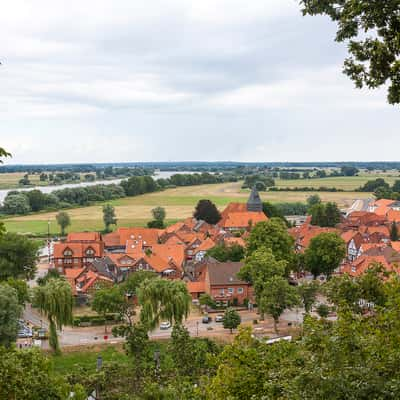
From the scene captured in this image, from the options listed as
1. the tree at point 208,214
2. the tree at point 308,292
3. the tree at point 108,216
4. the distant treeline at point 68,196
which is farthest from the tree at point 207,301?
the distant treeline at point 68,196

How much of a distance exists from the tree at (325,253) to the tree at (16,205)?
84.7m

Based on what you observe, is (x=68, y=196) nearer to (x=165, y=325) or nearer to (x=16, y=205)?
(x=16, y=205)

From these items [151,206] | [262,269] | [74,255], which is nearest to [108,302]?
[262,269]

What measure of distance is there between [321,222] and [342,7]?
75220 mm

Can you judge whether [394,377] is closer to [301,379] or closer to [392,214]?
[301,379]

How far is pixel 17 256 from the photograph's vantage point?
5419 cm

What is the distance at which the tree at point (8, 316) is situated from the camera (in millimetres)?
32312

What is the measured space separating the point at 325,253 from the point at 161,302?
22127 millimetres

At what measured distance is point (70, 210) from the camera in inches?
4914

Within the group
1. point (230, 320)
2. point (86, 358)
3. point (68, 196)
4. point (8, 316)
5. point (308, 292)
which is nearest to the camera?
point (8, 316)

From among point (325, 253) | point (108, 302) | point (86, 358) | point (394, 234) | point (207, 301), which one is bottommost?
point (86, 358)

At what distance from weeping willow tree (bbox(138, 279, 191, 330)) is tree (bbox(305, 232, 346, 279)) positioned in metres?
19.9

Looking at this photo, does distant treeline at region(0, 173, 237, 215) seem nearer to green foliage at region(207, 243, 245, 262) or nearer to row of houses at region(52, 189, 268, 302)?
row of houses at region(52, 189, 268, 302)

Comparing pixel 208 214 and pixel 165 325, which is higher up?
pixel 208 214
